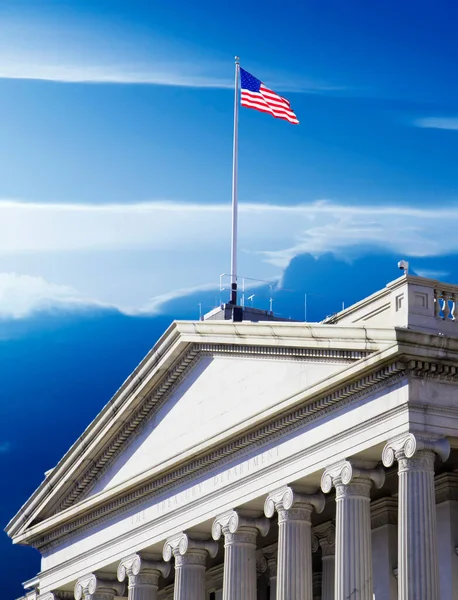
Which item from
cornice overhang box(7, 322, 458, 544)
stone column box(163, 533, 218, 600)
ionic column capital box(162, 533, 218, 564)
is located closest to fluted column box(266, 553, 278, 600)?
ionic column capital box(162, 533, 218, 564)

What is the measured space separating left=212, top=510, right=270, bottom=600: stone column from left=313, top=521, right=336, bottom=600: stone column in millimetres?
2851

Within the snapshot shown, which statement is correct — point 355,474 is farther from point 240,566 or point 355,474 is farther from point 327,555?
point 327,555

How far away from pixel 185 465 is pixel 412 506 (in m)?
14.1

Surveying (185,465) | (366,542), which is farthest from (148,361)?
(366,542)

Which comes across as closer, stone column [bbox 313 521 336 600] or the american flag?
stone column [bbox 313 521 336 600]

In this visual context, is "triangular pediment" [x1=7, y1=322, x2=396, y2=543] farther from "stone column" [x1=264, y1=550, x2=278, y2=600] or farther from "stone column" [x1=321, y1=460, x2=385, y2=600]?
"stone column" [x1=264, y1=550, x2=278, y2=600]

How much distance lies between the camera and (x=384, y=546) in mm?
52719

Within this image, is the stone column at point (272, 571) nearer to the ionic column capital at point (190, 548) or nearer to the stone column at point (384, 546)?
the ionic column capital at point (190, 548)

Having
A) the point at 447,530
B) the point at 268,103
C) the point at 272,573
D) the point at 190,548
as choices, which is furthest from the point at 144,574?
the point at 268,103

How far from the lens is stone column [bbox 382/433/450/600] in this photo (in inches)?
1729

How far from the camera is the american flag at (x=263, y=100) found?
2571 inches

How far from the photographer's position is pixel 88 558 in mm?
64188

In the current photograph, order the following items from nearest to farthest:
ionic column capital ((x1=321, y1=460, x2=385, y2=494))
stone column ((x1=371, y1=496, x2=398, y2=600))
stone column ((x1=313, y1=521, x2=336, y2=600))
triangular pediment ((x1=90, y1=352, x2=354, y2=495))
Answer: ionic column capital ((x1=321, y1=460, x2=385, y2=494)) < triangular pediment ((x1=90, y1=352, x2=354, y2=495)) < stone column ((x1=371, y1=496, x2=398, y2=600)) < stone column ((x1=313, y1=521, x2=336, y2=600))

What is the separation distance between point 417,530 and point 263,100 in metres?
26.5
